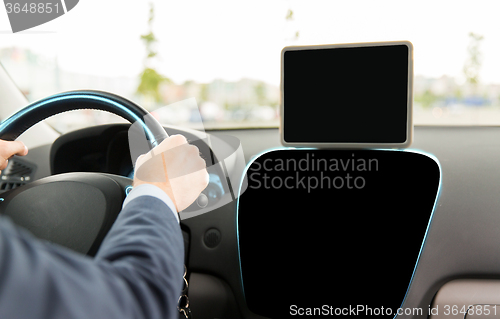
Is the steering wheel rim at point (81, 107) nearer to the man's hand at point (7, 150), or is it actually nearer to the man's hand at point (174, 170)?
the man's hand at point (7, 150)

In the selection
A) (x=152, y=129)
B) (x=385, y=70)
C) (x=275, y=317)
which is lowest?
(x=275, y=317)

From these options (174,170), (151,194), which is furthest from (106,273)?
(174,170)

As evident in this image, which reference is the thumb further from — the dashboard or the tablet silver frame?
the tablet silver frame

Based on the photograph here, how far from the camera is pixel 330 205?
2.89 feet

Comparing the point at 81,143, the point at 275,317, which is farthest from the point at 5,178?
the point at 275,317

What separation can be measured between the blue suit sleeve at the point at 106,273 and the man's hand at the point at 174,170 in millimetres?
106

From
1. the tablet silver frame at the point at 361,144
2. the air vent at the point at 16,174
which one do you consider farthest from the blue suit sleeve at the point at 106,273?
the air vent at the point at 16,174

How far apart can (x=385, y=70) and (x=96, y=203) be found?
0.65m

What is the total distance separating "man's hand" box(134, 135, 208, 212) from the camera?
57 centimetres

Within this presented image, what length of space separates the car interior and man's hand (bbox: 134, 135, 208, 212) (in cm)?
14

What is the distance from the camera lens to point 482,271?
92cm

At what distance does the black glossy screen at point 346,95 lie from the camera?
2.54 feet

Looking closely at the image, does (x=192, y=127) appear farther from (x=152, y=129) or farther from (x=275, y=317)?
(x=275, y=317)

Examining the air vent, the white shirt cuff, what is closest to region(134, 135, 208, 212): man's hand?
the white shirt cuff
